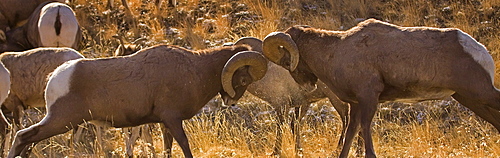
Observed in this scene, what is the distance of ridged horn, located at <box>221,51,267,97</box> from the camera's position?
331 inches

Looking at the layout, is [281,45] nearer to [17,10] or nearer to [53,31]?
[53,31]

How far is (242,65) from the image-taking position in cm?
845

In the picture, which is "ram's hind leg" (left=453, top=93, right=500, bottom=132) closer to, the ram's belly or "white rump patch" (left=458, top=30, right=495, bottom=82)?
the ram's belly

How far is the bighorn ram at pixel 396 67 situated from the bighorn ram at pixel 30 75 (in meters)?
2.83

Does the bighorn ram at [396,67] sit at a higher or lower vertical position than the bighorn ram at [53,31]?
higher

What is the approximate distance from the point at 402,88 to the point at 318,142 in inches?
106

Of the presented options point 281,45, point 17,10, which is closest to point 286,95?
point 281,45

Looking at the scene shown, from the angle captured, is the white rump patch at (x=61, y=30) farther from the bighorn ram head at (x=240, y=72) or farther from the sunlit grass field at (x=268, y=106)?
the bighorn ram head at (x=240, y=72)

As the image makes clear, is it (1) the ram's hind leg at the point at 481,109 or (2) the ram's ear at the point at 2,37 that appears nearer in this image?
(1) the ram's hind leg at the point at 481,109

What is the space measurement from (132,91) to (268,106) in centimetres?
463

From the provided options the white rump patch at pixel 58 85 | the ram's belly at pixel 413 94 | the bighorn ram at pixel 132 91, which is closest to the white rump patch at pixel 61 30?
the bighorn ram at pixel 132 91

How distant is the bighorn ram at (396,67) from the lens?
7.71 meters

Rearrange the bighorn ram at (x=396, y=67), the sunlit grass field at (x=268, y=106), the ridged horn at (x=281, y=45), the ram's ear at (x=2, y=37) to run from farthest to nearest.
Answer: the ram's ear at (x=2, y=37), the sunlit grass field at (x=268, y=106), the ridged horn at (x=281, y=45), the bighorn ram at (x=396, y=67)

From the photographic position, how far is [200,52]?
8.70m
